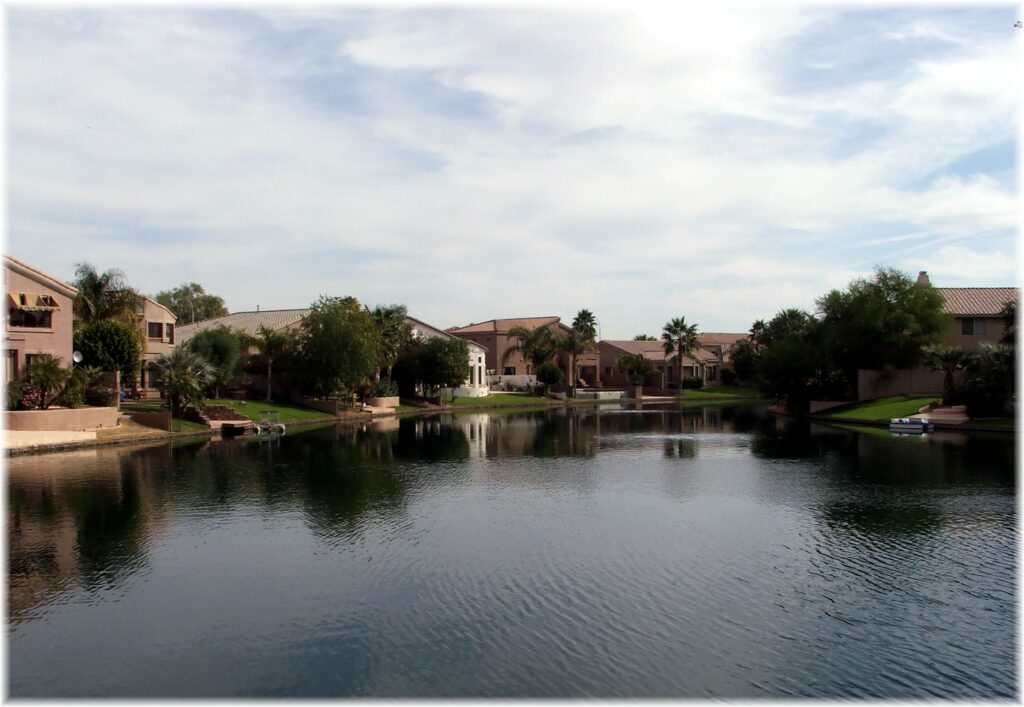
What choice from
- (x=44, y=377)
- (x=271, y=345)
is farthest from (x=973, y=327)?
(x=44, y=377)

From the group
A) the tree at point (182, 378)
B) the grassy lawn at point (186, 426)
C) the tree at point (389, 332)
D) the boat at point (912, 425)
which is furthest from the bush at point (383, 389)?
the boat at point (912, 425)

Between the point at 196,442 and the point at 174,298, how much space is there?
8557 centimetres

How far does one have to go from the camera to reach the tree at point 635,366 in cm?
10019

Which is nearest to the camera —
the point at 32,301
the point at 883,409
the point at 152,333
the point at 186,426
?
the point at 32,301

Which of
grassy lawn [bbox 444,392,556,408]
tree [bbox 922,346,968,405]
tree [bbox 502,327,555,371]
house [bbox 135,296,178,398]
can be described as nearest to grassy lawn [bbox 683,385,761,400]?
tree [bbox 502,327,555,371]

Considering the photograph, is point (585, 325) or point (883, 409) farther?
point (585, 325)

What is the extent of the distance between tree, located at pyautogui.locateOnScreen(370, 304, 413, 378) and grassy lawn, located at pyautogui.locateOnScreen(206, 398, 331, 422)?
8157 mm

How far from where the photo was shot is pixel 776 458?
3497cm

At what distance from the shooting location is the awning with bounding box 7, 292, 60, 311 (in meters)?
40.5

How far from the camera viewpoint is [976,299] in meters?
64.4

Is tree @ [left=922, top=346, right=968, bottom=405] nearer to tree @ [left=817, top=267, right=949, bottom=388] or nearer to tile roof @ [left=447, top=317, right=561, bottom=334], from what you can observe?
tree @ [left=817, top=267, right=949, bottom=388]

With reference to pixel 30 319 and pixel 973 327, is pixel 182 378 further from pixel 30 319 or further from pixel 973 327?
pixel 973 327

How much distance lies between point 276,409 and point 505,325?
55.3m

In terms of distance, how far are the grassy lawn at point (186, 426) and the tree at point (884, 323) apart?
45531 mm
